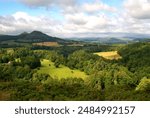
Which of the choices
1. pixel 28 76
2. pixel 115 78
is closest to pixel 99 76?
pixel 115 78

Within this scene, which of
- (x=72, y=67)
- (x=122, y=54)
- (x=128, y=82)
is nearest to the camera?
(x=128, y=82)

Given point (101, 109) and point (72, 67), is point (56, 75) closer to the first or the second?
point (72, 67)

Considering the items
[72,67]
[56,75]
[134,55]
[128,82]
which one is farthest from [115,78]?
[134,55]

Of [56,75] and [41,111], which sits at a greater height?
[41,111]

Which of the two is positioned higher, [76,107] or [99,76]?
[76,107]

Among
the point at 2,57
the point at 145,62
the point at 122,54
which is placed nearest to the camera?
the point at 2,57

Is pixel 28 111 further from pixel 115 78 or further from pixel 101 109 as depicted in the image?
pixel 115 78

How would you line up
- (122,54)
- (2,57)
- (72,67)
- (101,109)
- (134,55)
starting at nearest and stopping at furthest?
(101,109)
(72,67)
(2,57)
(134,55)
(122,54)

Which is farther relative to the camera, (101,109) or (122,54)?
(122,54)

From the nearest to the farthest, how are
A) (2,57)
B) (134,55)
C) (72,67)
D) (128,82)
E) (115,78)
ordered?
(128,82) → (115,78) → (72,67) → (2,57) → (134,55)
